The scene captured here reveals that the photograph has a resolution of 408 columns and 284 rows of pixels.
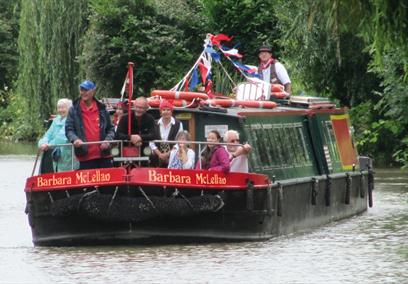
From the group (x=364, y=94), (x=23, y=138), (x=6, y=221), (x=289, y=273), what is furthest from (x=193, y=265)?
(x=23, y=138)

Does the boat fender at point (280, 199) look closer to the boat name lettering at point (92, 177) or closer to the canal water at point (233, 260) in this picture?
the canal water at point (233, 260)

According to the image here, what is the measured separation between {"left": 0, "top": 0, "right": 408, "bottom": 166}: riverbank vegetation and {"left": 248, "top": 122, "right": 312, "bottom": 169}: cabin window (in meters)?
7.75

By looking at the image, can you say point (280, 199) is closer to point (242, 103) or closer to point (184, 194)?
→ point (184, 194)

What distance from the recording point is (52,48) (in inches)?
2141

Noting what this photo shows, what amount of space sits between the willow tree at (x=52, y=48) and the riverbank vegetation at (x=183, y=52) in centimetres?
3

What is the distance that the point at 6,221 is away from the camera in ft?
83.2

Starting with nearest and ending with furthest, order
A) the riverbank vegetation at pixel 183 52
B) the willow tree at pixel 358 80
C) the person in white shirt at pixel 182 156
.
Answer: the person in white shirt at pixel 182 156 < the willow tree at pixel 358 80 < the riverbank vegetation at pixel 183 52

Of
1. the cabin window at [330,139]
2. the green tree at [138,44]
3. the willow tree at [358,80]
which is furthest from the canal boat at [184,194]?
the green tree at [138,44]

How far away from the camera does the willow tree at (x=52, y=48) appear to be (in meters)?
54.2

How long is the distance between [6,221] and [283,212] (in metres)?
5.87

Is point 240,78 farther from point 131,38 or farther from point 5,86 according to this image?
point 5,86

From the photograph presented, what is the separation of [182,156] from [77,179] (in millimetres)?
1445

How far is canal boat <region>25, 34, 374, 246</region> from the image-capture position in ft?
63.5

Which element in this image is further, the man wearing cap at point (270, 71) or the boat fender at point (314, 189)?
the man wearing cap at point (270, 71)
